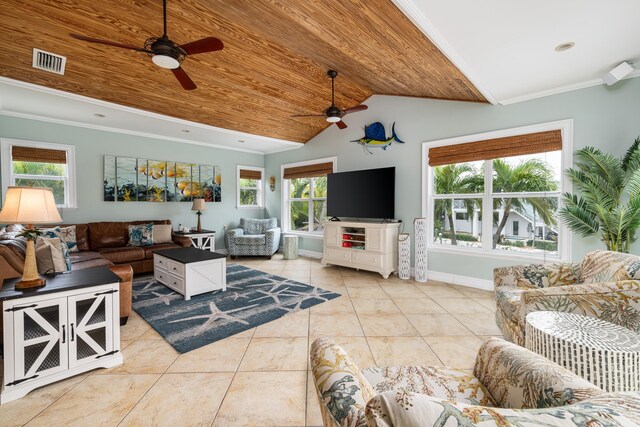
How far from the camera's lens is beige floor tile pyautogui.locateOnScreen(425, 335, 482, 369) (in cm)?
217

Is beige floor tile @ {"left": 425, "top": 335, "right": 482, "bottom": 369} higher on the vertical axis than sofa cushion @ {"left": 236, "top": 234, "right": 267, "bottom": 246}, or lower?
lower

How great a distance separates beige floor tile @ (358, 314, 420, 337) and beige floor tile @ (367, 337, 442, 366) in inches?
3.9

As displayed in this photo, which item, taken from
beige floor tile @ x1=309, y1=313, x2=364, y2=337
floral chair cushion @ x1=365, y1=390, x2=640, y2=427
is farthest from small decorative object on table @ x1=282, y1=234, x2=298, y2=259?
floral chair cushion @ x1=365, y1=390, x2=640, y2=427

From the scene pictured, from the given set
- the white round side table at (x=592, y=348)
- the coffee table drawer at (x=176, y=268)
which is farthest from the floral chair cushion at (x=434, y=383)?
the coffee table drawer at (x=176, y=268)

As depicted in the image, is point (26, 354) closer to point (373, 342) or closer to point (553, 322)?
point (373, 342)

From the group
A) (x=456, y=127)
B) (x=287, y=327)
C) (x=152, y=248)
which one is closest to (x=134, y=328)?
(x=287, y=327)

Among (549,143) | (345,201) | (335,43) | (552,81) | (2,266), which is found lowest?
(2,266)

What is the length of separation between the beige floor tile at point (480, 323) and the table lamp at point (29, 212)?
355cm

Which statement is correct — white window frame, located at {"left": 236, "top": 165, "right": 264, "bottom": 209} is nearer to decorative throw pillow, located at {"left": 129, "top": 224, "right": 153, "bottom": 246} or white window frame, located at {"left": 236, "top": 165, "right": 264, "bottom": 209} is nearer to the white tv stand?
decorative throw pillow, located at {"left": 129, "top": 224, "right": 153, "bottom": 246}

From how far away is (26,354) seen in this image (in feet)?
5.82

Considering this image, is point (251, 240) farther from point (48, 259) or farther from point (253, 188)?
point (48, 259)

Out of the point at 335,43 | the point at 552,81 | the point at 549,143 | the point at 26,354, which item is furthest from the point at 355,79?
the point at 26,354

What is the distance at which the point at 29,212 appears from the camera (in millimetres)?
1868

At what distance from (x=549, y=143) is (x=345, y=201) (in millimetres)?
2991
